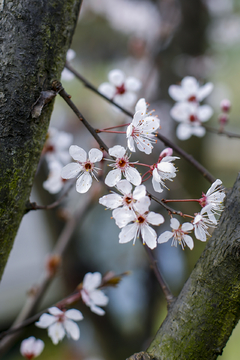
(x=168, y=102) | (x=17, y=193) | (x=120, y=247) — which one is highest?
(x=17, y=193)

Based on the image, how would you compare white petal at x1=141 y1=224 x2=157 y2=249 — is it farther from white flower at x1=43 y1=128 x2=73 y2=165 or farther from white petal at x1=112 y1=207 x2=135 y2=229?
white flower at x1=43 y1=128 x2=73 y2=165

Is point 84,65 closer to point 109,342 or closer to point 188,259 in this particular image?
point 188,259

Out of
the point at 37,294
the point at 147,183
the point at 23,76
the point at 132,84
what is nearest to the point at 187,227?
the point at 23,76

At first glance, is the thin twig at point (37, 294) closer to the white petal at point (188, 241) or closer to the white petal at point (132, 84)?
the white petal at point (188, 241)

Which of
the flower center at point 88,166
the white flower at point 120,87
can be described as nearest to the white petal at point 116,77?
the white flower at point 120,87

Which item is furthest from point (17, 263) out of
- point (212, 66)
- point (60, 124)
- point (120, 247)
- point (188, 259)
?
point (212, 66)

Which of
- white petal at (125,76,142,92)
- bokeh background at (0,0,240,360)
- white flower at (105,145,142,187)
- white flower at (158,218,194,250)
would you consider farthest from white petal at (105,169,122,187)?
bokeh background at (0,0,240,360)

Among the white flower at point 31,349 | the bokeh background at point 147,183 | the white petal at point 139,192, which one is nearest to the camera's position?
the white petal at point 139,192
